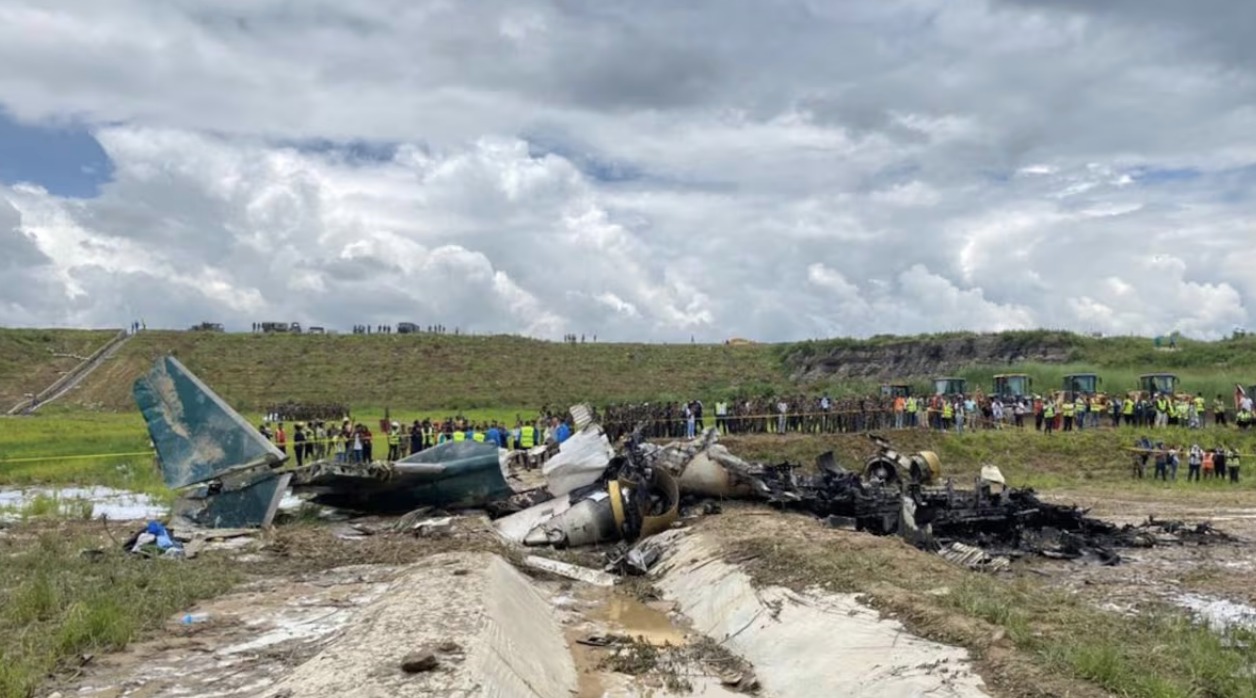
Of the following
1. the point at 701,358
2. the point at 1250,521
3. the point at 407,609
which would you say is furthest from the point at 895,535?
the point at 701,358

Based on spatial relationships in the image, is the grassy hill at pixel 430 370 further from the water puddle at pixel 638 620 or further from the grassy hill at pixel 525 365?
the water puddle at pixel 638 620

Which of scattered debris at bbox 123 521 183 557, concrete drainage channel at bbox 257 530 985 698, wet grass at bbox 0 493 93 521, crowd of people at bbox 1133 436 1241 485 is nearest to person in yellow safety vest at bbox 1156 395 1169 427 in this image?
crowd of people at bbox 1133 436 1241 485

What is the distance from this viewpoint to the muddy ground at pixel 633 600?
25.4 feet

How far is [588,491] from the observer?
16.6 metres

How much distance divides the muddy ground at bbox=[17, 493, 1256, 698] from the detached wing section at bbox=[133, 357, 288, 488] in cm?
163

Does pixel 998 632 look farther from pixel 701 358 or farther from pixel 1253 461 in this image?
pixel 701 358

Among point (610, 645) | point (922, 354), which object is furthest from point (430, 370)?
point (610, 645)

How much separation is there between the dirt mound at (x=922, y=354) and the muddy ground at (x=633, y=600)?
51.0m

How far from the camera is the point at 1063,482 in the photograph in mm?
28188

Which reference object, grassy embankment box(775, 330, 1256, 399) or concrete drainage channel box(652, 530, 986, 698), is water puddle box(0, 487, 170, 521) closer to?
concrete drainage channel box(652, 530, 986, 698)

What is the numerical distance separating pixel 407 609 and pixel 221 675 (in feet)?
5.16

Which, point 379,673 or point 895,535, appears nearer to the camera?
point 379,673

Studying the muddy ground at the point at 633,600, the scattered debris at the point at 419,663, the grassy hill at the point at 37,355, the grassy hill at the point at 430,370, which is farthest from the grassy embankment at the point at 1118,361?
the grassy hill at the point at 37,355

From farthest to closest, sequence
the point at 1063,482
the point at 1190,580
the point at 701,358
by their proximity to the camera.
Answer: the point at 701,358, the point at 1063,482, the point at 1190,580
